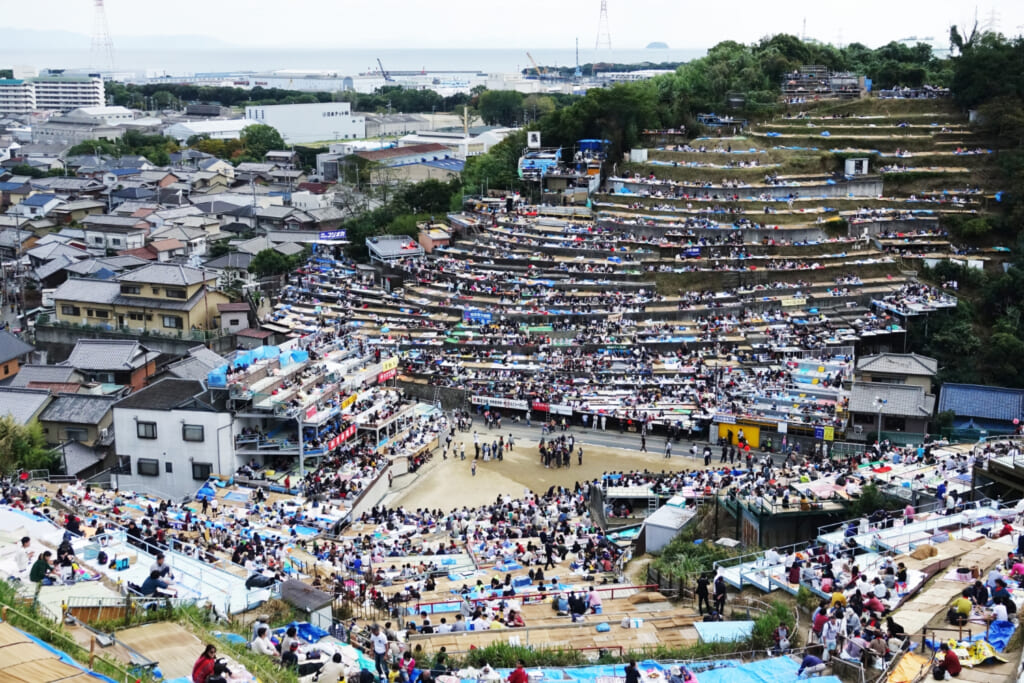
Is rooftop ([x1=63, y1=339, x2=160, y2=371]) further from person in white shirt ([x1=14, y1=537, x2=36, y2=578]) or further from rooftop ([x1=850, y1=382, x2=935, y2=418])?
rooftop ([x1=850, y1=382, x2=935, y2=418])

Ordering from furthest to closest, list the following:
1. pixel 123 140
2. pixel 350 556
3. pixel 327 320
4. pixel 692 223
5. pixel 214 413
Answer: pixel 123 140
pixel 692 223
pixel 327 320
pixel 214 413
pixel 350 556

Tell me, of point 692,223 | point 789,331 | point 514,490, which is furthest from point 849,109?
point 514,490

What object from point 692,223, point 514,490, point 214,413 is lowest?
point 514,490

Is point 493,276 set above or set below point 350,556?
above

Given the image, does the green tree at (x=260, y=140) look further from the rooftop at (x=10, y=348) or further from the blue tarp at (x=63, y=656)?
the blue tarp at (x=63, y=656)

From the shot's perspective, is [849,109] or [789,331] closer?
[789,331]

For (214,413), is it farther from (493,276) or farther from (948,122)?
(948,122)

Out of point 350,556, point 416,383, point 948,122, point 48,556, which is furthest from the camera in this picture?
point 948,122
